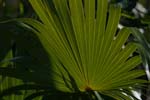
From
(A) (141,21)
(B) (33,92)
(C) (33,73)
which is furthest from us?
(A) (141,21)

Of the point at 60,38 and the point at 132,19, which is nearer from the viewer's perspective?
the point at 60,38

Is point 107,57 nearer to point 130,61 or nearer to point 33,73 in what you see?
point 130,61

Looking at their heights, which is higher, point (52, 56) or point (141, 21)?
point (141, 21)

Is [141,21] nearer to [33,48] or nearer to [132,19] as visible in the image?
[132,19]

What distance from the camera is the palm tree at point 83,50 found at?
3.56 ft

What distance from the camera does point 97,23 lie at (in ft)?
3.61

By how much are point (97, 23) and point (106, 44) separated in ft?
0.21

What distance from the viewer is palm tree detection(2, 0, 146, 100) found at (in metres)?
1.08

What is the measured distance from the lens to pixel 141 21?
2.10 metres

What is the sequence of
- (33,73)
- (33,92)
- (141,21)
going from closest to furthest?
1. (33,73)
2. (33,92)
3. (141,21)

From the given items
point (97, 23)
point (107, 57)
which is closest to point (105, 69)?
point (107, 57)

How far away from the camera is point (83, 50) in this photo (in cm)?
113

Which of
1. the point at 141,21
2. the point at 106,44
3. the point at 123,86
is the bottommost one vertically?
the point at 123,86

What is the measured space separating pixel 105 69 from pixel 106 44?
3.0 inches
